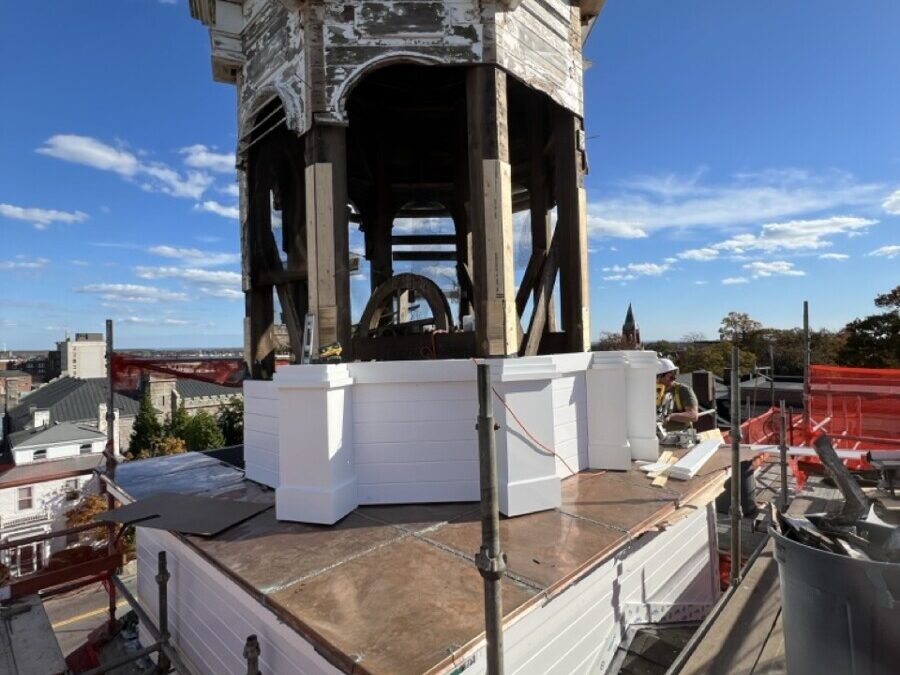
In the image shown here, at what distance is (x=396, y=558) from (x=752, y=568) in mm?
3120

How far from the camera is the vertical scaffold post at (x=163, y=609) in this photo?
4660 mm

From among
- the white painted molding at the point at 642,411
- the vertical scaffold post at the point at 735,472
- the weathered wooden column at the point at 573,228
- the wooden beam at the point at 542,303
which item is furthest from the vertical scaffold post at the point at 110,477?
the vertical scaffold post at the point at 735,472

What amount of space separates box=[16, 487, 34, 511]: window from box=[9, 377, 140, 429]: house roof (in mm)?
16103

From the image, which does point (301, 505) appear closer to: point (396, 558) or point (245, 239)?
point (396, 558)

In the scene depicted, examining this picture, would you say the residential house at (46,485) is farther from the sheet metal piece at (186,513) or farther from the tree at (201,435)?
the sheet metal piece at (186,513)

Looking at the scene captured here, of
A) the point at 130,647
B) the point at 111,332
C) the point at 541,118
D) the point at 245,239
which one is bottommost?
the point at 130,647

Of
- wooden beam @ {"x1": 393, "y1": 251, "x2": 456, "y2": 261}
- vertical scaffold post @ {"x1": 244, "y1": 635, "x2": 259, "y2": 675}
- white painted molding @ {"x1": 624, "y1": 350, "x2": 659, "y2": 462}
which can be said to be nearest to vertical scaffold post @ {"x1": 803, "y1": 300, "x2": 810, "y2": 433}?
white painted molding @ {"x1": 624, "y1": 350, "x2": 659, "y2": 462}

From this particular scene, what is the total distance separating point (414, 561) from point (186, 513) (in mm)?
2743

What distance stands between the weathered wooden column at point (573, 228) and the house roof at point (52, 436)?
126 ft

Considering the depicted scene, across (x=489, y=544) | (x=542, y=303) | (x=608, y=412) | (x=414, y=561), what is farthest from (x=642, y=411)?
(x=489, y=544)

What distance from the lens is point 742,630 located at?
3123 mm

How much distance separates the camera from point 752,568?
4000mm

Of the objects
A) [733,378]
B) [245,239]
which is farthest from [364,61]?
[733,378]

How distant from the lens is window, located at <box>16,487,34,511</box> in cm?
2586
